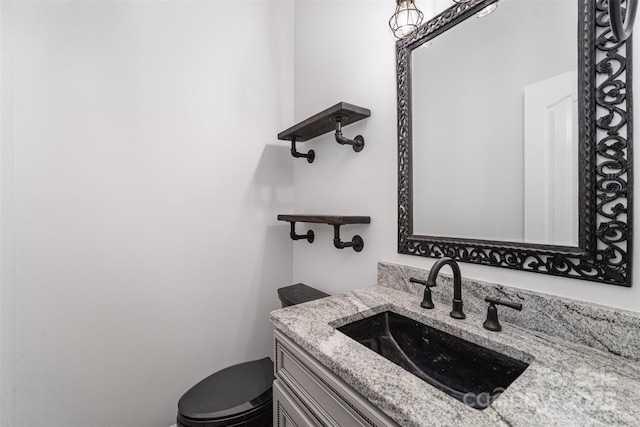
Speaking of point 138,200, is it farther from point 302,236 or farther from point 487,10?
point 487,10

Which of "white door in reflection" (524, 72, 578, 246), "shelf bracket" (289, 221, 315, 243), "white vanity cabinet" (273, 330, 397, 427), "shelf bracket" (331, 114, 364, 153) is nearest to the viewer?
"white vanity cabinet" (273, 330, 397, 427)

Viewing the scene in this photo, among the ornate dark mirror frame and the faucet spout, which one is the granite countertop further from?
the ornate dark mirror frame

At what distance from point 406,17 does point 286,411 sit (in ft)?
4.57

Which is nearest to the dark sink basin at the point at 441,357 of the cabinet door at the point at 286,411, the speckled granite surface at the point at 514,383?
the speckled granite surface at the point at 514,383

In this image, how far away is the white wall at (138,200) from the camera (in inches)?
41.3

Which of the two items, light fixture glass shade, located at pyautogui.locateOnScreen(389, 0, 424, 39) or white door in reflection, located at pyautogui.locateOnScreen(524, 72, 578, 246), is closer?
white door in reflection, located at pyautogui.locateOnScreen(524, 72, 578, 246)

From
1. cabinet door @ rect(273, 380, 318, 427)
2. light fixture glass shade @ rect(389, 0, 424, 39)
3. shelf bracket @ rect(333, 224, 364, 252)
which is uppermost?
light fixture glass shade @ rect(389, 0, 424, 39)

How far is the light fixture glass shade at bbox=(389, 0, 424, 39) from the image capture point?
92 centimetres

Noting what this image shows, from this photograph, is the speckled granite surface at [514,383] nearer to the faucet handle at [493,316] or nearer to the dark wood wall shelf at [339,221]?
the faucet handle at [493,316]

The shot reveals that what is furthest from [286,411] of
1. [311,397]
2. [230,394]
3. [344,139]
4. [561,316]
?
[344,139]

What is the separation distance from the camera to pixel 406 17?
940mm

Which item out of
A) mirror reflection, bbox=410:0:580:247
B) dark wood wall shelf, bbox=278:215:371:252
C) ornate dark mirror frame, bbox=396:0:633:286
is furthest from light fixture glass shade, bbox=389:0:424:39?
dark wood wall shelf, bbox=278:215:371:252

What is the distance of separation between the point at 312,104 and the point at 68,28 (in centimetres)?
111

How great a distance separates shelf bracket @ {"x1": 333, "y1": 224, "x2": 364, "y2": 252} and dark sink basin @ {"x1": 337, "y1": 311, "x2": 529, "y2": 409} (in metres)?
0.36
